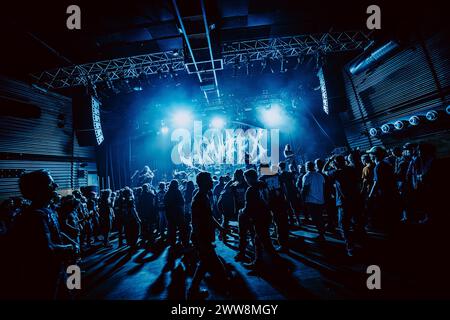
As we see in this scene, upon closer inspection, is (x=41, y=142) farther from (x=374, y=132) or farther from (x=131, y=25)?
(x=374, y=132)

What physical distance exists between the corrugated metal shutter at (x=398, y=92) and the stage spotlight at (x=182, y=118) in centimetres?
976

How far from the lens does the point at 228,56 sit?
29.0 ft

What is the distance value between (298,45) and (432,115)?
5.92 meters

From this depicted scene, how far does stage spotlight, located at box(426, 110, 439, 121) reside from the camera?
24.7 ft

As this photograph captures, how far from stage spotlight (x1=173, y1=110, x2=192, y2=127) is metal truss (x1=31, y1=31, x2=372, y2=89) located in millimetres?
3913

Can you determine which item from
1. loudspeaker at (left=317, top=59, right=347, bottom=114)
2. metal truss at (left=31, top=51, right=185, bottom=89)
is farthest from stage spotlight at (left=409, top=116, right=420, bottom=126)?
metal truss at (left=31, top=51, right=185, bottom=89)

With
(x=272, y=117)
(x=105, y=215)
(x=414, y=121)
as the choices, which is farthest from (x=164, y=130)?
(x=414, y=121)

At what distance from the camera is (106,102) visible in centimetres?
1221

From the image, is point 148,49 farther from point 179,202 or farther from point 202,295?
point 202,295

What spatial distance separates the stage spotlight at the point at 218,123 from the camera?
14.7 meters

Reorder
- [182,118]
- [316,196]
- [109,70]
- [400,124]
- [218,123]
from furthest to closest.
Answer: [218,123] < [182,118] < [109,70] < [400,124] < [316,196]

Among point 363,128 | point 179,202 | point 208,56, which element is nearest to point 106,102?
point 208,56

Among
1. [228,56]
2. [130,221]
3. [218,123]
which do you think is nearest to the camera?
[130,221]

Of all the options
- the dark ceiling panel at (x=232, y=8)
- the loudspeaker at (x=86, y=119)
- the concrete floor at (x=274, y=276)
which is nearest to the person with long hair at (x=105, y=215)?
the concrete floor at (x=274, y=276)
